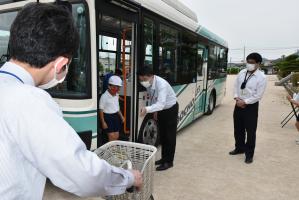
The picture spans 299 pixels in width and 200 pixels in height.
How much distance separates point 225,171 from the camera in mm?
4914

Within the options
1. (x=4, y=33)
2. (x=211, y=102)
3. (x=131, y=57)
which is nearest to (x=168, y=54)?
(x=131, y=57)

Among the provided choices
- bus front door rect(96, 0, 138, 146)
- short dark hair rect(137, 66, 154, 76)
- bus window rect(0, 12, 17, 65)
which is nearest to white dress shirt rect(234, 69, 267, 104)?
short dark hair rect(137, 66, 154, 76)

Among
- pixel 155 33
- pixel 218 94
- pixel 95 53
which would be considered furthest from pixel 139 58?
pixel 218 94

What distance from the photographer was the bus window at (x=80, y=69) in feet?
11.6

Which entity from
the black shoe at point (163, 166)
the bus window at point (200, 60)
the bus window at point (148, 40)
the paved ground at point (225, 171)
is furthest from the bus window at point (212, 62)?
the black shoe at point (163, 166)

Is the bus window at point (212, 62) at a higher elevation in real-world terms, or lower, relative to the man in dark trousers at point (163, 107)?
higher

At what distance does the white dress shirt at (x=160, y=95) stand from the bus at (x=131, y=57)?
0.27 metres

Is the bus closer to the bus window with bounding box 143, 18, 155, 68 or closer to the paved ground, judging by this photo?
the bus window with bounding box 143, 18, 155, 68

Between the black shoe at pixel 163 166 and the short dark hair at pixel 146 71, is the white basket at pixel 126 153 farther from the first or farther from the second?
the black shoe at pixel 163 166

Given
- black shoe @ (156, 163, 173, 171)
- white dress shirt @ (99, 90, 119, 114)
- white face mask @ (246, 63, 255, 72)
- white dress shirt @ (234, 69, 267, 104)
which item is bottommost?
black shoe @ (156, 163, 173, 171)

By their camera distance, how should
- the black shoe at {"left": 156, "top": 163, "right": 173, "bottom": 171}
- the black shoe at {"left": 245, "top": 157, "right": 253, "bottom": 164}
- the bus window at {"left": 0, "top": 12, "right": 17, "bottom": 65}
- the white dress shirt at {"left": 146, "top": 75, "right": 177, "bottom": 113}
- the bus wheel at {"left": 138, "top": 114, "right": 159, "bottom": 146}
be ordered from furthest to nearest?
the black shoe at {"left": 245, "top": 157, "right": 253, "bottom": 164} < the bus wheel at {"left": 138, "top": 114, "right": 159, "bottom": 146} < the black shoe at {"left": 156, "top": 163, "right": 173, "bottom": 171} < the white dress shirt at {"left": 146, "top": 75, "right": 177, "bottom": 113} < the bus window at {"left": 0, "top": 12, "right": 17, "bottom": 65}

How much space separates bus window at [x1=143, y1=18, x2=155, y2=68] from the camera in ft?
16.2

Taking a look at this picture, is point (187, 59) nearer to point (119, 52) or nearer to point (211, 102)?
point (119, 52)

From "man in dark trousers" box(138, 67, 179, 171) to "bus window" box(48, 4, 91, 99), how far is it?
1020 mm
